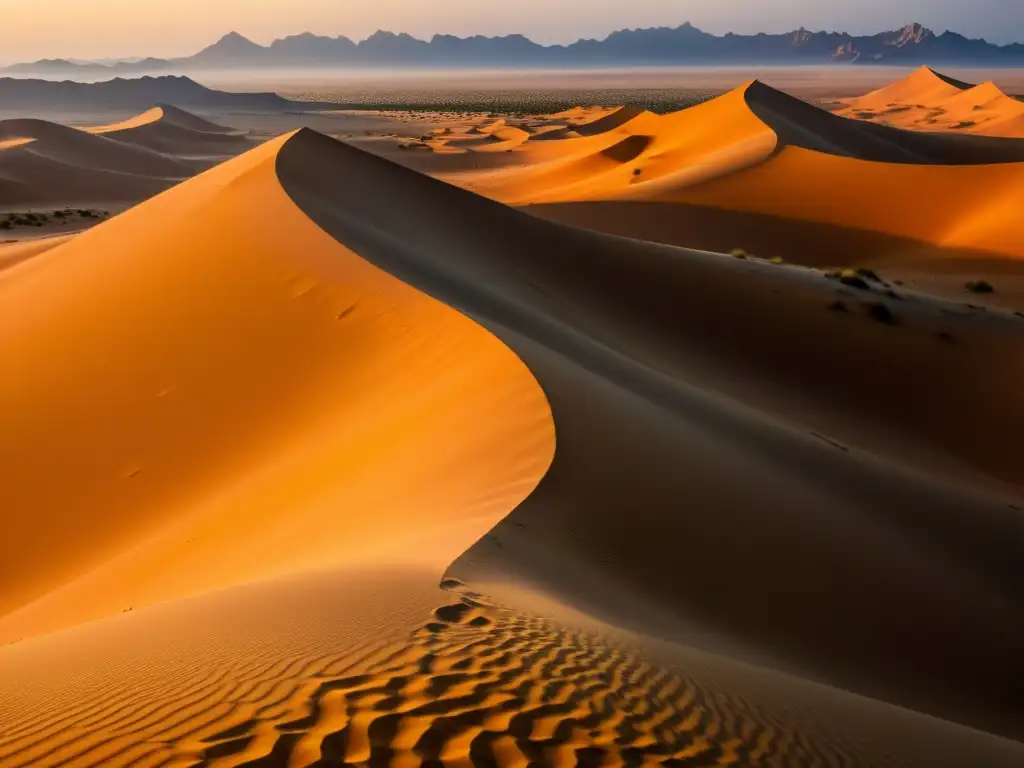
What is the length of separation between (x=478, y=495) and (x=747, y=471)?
9.46 ft

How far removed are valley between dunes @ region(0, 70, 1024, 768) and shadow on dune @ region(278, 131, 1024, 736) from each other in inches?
1.6

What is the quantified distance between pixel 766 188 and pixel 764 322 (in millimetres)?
19709

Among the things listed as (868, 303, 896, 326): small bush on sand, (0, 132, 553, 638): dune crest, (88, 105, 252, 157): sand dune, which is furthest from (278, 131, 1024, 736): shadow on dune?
(88, 105, 252, 157): sand dune

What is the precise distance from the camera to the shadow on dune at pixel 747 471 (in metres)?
5.79

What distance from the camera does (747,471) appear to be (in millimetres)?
7691

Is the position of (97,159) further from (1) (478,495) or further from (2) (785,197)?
(1) (478,495)

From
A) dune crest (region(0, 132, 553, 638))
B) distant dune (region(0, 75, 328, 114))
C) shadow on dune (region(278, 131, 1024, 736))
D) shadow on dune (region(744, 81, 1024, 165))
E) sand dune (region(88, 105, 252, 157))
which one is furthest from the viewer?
distant dune (region(0, 75, 328, 114))

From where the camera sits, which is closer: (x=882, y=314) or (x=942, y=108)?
(x=882, y=314)

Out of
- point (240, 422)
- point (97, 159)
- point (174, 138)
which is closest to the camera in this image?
point (240, 422)

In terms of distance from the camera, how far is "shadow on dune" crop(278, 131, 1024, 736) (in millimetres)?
5793

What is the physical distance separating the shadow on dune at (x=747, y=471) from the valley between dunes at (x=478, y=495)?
0.04 meters

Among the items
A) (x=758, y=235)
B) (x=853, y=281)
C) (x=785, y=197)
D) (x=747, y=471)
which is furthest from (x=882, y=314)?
(x=785, y=197)

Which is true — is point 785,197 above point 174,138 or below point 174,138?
below

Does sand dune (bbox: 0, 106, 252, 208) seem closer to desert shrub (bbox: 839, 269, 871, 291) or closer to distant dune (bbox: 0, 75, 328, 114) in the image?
desert shrub (bbox: 839, 269, 871, 291)
